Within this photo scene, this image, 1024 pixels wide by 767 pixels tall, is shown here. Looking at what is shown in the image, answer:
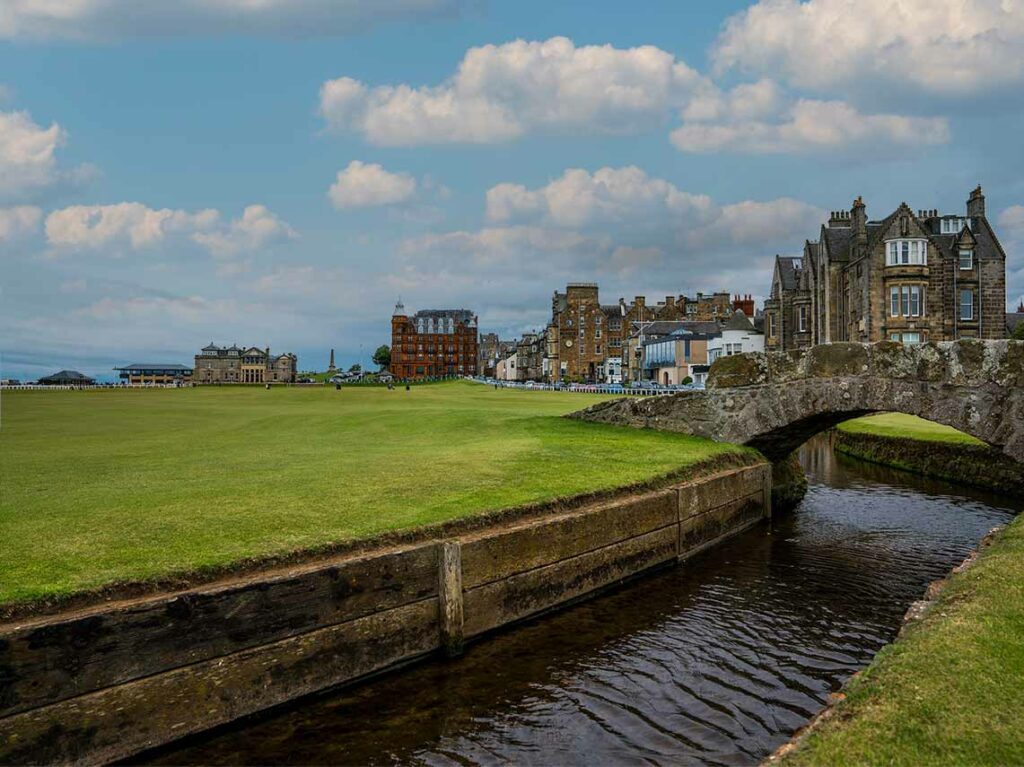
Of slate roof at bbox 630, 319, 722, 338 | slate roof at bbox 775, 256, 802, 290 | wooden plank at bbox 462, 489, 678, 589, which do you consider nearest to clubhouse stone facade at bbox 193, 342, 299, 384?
slate roof at bbox 630, 319, 722, 338

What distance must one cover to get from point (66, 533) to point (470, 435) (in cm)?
1279

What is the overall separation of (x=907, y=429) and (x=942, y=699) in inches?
1153

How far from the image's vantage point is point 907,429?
31203mm

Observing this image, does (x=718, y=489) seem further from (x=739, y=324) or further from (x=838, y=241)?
(x=739, y=324)

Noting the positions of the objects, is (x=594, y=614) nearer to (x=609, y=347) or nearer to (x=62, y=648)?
(x=62, y=648)

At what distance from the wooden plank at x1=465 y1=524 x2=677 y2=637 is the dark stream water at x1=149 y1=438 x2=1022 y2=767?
0.27m

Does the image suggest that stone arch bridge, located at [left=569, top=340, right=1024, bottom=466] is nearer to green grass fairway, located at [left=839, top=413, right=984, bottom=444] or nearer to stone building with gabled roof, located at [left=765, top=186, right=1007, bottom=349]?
green grass fairway, located at [left=839, top=413, right=984, bottom=444]

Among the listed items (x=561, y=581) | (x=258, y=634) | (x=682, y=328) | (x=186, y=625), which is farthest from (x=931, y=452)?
(x=682, y=328)

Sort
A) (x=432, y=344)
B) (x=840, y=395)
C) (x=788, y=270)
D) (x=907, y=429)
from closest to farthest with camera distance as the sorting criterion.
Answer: (x=840, y=395) < (x=907, y=429) < (x=788, y=270) < (x=432, y=344)

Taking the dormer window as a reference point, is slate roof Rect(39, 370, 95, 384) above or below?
below

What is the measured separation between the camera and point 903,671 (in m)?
6.31

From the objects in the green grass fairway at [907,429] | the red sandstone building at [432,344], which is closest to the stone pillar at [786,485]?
the green grass fairway at [907,429]

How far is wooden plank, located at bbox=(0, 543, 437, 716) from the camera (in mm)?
6332

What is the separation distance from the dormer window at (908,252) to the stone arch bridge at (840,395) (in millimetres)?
36139
